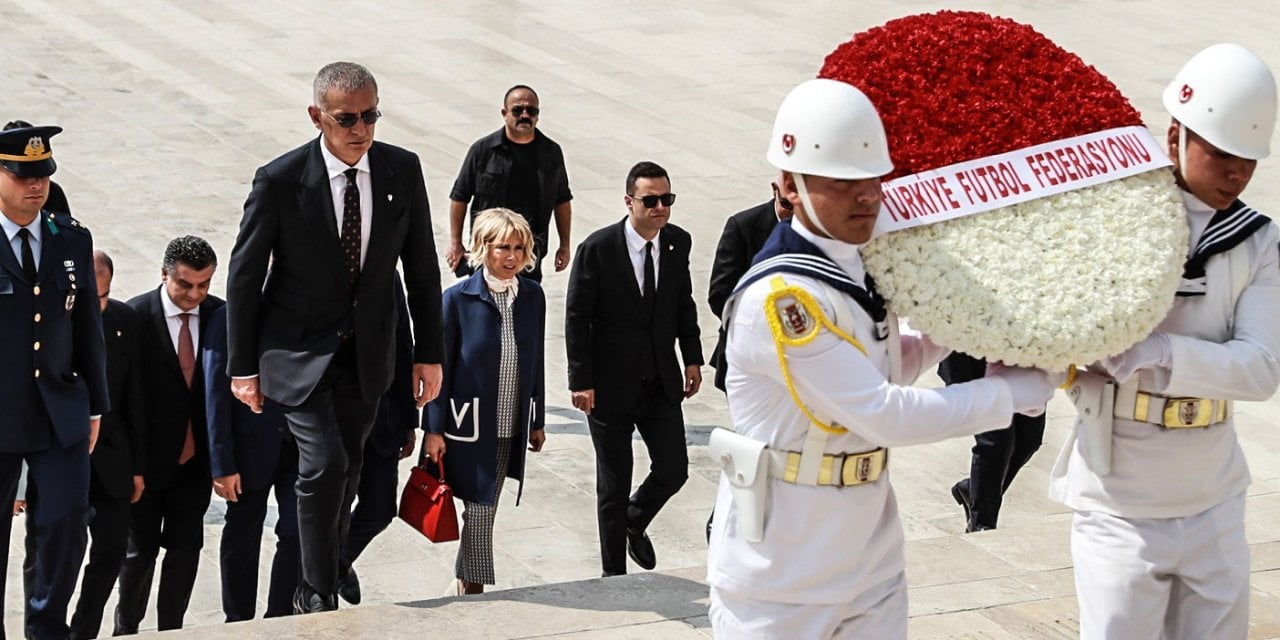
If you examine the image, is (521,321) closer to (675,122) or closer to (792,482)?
(792,482)

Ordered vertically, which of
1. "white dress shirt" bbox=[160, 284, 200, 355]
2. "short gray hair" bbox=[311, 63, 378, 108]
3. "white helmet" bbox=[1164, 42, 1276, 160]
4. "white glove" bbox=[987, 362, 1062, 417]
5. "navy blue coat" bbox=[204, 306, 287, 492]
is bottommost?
"navy blue coat" bbox=[204, 306, 287, 492]

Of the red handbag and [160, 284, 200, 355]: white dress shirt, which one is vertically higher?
[160, 284, 200, 355]: white dress shirt

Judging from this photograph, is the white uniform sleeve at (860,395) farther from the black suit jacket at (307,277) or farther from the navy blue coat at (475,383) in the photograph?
the navy blue coat at (475,383)

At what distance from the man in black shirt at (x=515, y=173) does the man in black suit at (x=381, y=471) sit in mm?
3004

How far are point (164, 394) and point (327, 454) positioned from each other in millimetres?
1182

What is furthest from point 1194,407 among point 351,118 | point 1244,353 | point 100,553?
point 100,553

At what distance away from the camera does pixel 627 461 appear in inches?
321

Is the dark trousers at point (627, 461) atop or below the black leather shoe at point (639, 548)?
atop

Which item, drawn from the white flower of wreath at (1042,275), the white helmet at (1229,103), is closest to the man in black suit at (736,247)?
the white helmet at (1229,103)

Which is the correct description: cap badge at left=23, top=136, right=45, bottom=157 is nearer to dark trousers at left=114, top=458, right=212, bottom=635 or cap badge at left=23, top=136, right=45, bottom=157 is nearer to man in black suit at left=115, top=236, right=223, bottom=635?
man in black suit at left=115, top=236, right=223, bottom=635

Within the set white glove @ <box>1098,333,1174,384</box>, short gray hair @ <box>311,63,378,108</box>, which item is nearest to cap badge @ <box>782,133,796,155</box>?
white glove @ <box>1098,333,1174,384</box>

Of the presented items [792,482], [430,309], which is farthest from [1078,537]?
[430,309]

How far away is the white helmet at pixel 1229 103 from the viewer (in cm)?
452

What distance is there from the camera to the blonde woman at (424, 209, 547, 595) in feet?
24.4
